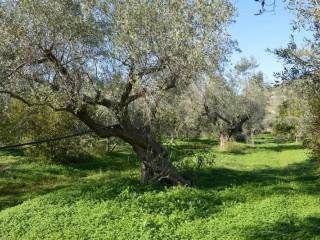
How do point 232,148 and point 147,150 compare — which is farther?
point 232,148

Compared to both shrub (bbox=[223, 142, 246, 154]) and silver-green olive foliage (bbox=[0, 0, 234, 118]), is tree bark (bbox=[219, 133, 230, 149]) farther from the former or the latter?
silver-green olive foliage (bbox=[0, 0, 234, 118])

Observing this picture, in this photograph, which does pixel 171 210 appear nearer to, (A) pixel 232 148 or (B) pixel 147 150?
(B) pixel 147 150

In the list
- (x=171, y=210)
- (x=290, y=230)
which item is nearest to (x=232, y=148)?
(x=171, y=210)

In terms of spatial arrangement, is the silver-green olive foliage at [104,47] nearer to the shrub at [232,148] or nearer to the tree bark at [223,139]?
the shrub at [232,148]

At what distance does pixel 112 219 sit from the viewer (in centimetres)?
1569

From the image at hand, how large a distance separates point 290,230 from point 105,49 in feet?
32.8

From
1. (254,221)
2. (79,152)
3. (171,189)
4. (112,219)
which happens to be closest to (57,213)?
(112,219)

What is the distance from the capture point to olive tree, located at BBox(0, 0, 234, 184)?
18.0m

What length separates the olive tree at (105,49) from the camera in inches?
710

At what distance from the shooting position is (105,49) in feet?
64.5

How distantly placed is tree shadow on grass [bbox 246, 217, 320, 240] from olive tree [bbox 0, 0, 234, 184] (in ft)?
22.6

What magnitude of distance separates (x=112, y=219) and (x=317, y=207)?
722 cm

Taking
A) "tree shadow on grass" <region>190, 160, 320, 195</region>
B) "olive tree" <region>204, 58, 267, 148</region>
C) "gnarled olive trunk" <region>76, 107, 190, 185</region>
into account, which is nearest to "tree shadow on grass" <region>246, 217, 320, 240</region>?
"tree shadow on grass" <region>190, 160, 320, 195</region>

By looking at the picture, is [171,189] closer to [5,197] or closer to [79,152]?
[5,197]
